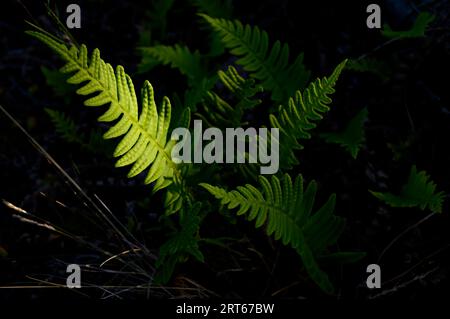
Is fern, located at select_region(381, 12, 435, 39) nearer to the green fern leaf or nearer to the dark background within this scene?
the dark background

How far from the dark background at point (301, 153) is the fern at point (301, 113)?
428 millimetres

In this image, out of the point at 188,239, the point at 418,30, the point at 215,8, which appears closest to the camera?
the point at 188,239

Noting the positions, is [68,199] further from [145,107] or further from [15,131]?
[145,107]

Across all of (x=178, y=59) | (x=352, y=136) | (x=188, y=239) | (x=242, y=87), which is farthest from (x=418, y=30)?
(x=188, y=239)

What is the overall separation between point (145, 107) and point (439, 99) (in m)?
1.30

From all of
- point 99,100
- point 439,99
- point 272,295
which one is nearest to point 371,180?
point 439,99

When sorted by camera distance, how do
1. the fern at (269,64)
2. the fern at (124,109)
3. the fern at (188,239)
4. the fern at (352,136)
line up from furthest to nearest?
the fern at (269,64) < the fern at (352,136) < the fern at (188,239) < the fern at (124,109)

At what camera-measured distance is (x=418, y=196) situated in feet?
5.65

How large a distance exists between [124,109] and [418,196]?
103 cm

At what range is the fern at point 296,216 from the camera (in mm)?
1484

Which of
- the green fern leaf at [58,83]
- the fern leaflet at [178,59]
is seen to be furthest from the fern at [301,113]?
the green fern leaf at [58,83]

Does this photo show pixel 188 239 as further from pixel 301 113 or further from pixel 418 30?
pixel 418 30

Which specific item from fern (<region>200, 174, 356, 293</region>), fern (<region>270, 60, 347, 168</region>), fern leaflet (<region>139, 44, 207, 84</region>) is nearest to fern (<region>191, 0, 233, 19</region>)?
fern leaflet (<region>139, 44, 207, 84</region>)

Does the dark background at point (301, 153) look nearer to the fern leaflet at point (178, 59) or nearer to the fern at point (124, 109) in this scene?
the fern leaflet at point (178, 59)
